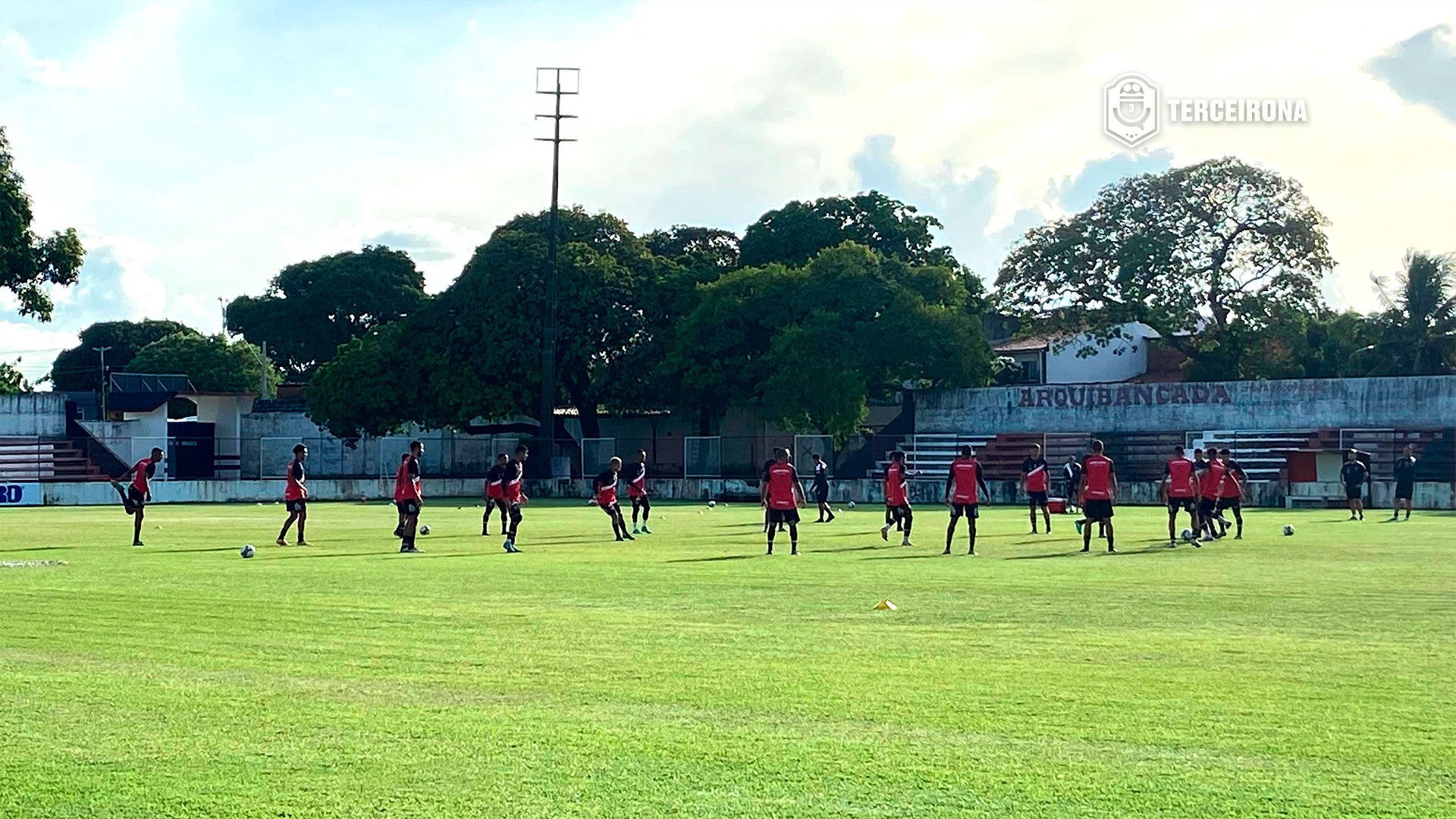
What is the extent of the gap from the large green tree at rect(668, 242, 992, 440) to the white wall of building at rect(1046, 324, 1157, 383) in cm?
1598

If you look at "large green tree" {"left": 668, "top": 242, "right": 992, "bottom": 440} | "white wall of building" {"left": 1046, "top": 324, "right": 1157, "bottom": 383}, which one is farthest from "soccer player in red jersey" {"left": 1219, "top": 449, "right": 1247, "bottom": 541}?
"white wall of building" {"left": 1046, "top": 324, "right": 1157, "bottom": 383}

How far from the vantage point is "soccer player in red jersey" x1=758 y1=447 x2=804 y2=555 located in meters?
26.9

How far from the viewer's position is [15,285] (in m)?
57.2

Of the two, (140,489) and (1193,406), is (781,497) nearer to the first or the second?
(140,489)

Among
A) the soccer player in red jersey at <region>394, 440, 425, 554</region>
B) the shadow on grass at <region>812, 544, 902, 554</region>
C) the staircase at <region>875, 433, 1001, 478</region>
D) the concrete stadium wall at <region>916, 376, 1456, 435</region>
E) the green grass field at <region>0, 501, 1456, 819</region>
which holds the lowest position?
the shadow on grass at <region>812, 544, 902, 554</region>

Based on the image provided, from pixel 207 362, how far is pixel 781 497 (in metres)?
78.8

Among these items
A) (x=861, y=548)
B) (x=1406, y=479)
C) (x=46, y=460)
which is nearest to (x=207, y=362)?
(x=46, y=460)

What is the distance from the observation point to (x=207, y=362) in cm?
9856

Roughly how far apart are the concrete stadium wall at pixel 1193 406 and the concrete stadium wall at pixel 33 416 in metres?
35.4

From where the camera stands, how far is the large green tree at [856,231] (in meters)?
71.9

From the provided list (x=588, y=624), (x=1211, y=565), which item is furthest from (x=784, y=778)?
(x=1211, y=565)

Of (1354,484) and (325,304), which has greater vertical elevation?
(325,304)

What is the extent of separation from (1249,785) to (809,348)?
5209 cm

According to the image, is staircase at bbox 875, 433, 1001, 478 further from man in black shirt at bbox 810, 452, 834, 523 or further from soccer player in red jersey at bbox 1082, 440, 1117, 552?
soccer player in red jersey at bbox 1082, 440, 1117, 552
